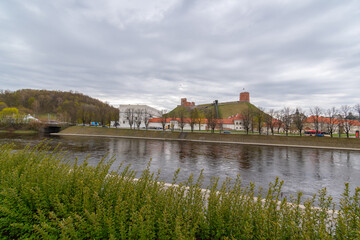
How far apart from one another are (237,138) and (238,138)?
0.89ft

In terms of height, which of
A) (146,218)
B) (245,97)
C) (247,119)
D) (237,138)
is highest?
(245,97)

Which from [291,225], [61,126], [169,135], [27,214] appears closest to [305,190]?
[291,225]

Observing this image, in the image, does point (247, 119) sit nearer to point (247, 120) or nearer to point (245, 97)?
point (247, 120)

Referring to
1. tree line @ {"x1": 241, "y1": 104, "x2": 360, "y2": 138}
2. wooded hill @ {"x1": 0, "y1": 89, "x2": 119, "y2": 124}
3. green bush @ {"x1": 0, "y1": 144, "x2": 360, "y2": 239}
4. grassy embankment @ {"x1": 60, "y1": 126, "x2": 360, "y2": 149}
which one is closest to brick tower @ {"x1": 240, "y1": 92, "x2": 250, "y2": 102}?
tree line @ {"x1": 241, "y1": 104, "x2": 360, "y2": 138}

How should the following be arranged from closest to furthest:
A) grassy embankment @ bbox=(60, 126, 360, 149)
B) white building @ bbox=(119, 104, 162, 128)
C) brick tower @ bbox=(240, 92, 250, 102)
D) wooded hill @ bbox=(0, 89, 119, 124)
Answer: grassy embankment @ bbox=(60, 126, 360, 149) → white building @ bbox=(119, 104, 162, 128) → wooded hill @ bbox=(0, 89, 119, 124) → brick tower @ bbox=(240, 92, 250, 102)

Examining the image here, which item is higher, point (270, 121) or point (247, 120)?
point (247, 120)

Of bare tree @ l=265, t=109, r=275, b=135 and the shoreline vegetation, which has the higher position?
bare tree @ l=265, t=109, r=275, b=135

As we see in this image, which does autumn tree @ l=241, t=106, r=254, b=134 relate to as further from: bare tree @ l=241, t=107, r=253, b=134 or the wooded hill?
the wooded hill

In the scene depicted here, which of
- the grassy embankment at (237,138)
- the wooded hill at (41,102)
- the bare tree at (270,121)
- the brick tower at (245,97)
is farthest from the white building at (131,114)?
the brick tower at (245,97)

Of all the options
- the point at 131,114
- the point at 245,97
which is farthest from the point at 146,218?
the point at 245,97

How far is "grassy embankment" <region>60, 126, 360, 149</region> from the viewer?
40.2 metres

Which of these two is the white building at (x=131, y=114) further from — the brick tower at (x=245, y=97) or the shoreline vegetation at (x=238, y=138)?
the brick tower at (x=245, y=97)

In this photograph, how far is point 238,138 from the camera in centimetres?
4869

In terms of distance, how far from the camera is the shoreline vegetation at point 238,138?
131 ft
